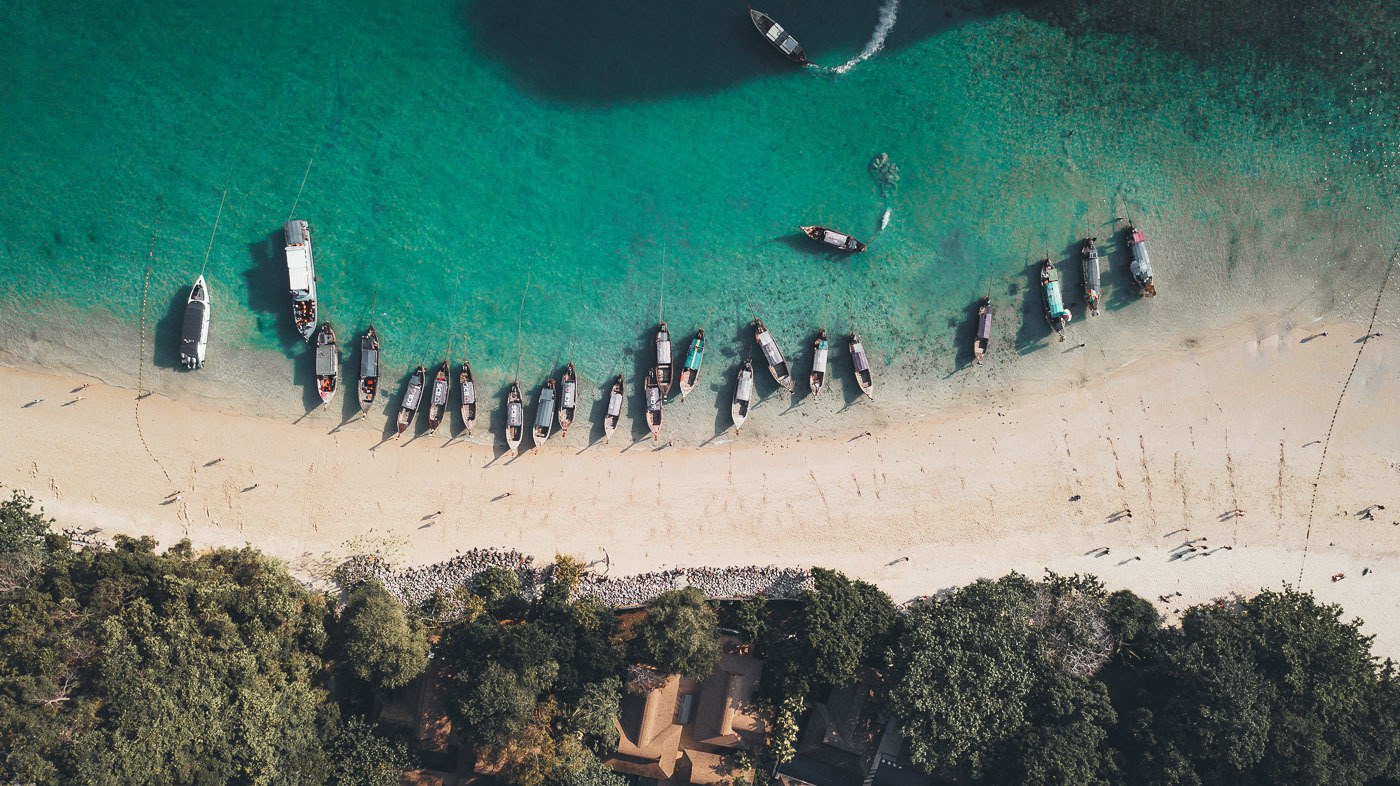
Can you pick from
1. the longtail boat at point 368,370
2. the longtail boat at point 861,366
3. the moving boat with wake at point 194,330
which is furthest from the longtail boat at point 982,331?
the moving boat with wake at point 194,330

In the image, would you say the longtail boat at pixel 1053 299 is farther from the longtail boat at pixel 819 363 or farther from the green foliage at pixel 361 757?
the green foliage at pixel 361 757

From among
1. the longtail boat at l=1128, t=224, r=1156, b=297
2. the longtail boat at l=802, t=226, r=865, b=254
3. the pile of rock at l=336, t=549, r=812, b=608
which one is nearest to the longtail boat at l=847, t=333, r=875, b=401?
the longtail boat at l=802, t=226, r=865, b=254

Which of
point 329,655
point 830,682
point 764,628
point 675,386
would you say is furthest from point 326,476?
point 830,682

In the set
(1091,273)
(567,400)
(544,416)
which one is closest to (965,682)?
(1091,273)

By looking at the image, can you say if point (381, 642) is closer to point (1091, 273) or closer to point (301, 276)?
point (301, 276)

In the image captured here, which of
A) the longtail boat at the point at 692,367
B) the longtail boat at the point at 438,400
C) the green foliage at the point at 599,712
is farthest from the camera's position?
the longtail boat at the point at 692,367

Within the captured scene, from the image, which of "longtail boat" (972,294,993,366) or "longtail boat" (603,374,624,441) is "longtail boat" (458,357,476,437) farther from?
"longtail boat" (972,294,993,366)
